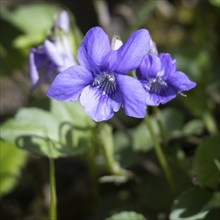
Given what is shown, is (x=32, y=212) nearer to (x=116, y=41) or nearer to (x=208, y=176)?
(x=208, y=176)

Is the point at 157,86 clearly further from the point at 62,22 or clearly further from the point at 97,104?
the point at 62,22

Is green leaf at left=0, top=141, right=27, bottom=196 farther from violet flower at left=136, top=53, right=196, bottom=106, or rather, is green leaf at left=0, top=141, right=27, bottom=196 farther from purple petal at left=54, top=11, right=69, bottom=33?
violet flower at left=136, top=53, right=196, bottom=106

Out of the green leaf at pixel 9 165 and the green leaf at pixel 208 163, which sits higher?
the green leaf at pixel 9 165

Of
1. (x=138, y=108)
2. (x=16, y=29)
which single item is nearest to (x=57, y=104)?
(x=138, y=108)

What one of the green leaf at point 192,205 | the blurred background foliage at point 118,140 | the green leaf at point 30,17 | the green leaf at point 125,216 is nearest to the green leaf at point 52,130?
the blurred background foliage at point 118,140

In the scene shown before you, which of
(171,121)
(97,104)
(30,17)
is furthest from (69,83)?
(30,17)

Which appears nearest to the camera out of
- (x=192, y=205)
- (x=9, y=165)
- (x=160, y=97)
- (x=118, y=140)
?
(x=160, y=97)

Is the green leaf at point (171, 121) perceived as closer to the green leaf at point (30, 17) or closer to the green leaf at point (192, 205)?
the green leaf at point (192, 205)
